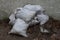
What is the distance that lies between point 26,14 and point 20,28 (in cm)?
37

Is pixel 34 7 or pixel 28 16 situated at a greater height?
pixel 34 7

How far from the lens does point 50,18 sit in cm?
512

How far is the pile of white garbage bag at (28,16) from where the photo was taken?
4894mm

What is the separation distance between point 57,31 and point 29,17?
2.09 ft

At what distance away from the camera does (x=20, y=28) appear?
471cm

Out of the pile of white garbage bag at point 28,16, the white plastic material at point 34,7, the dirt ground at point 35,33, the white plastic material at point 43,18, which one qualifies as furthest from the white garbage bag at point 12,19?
the white plastic material at point 43,18

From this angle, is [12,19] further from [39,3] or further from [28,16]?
[39,3]

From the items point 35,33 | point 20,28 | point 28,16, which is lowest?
point 35,33

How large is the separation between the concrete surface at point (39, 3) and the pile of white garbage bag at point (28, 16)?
0.46ft

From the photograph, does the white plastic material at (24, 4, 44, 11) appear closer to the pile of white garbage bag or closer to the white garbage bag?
the pile of white garbage bag

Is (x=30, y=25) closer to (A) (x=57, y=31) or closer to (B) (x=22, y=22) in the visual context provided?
(B) (x=22, y=22)

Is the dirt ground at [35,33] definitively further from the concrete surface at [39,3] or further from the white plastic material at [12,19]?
the concrete surface at [39,3]

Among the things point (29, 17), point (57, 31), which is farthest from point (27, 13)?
point (57, 31)

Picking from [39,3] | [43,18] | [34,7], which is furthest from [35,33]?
[39,3]
